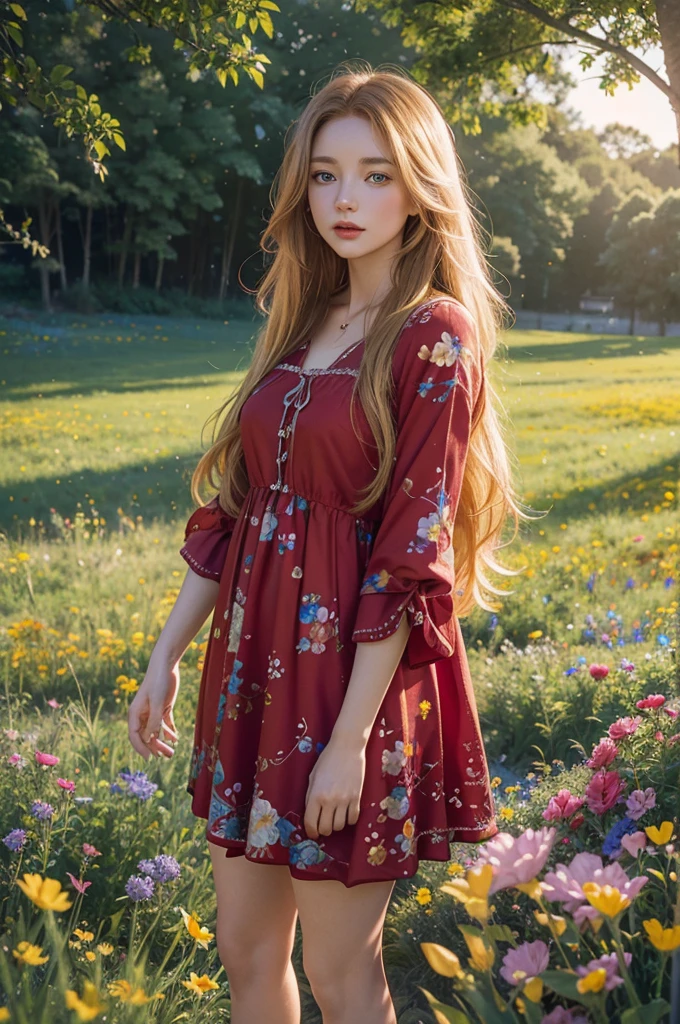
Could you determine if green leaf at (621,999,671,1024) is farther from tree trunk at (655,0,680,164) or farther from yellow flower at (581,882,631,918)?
tree trunk at (655,0,680,164)

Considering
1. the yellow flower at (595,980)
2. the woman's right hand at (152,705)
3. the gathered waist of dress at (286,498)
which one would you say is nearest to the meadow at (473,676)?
the yellow flower at (595,980)

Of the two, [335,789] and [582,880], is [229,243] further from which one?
[582,880]

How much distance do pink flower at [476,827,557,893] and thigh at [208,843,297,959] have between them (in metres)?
0.66

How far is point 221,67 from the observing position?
8.50 feet

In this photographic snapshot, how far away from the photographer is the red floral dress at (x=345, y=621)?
4.71 ft

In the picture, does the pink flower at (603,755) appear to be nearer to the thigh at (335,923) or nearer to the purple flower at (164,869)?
the thigh at (335,923)

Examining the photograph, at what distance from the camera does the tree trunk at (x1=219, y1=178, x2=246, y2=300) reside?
271 inches

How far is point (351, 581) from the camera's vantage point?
1.52 meters

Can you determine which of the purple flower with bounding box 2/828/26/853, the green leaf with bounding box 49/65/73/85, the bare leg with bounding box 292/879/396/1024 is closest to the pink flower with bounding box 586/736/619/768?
the bare leg with bounding box 292/879/396/1024

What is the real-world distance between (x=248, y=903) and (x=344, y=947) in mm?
209

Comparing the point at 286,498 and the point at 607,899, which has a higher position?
the point at 286,498

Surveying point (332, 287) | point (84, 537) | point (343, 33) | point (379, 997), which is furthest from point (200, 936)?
point (343, 33)

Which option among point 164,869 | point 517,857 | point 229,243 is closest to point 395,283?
point 517,857

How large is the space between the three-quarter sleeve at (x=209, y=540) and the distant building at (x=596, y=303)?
381cm
